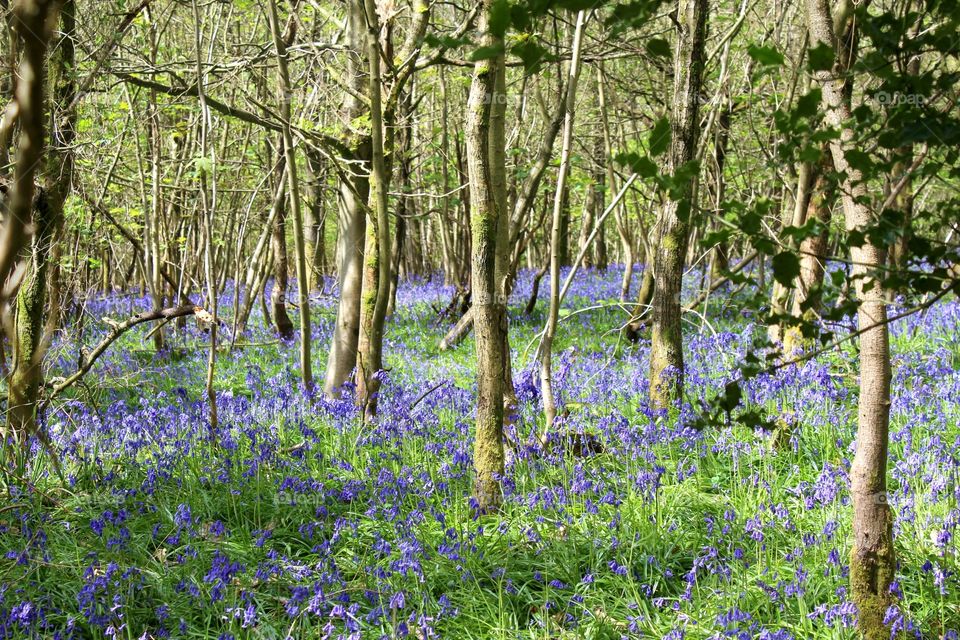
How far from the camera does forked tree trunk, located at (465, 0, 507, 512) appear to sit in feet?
12.6

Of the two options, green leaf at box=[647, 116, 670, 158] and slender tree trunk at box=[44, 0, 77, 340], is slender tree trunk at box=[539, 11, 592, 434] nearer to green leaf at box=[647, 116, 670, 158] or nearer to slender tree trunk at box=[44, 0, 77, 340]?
green leaf at box=[647, 116, 670, 158]

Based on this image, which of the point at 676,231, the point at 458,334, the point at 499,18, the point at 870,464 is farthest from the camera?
the point at 458,334

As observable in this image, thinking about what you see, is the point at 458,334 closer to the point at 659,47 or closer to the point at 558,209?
the point at 558,209

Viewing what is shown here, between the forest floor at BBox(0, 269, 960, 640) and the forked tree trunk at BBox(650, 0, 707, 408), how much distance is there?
341mm

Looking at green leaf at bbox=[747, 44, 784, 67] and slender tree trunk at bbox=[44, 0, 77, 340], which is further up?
slender tree trunk at bbox=[44, 0, 77, 340]

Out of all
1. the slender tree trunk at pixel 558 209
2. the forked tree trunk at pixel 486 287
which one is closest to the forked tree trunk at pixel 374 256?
the forked tree trunk at pixel 486 287

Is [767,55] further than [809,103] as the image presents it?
No

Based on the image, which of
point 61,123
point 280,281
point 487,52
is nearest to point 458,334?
point 280,281

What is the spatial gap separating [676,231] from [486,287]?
231cm

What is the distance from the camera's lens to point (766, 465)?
4.03 m

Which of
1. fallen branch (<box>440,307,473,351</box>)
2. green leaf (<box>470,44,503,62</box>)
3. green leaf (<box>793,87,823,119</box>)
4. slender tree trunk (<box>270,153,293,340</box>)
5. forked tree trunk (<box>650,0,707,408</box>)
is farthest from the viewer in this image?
slender tree trunk (<box>270,153,293,340</box>)

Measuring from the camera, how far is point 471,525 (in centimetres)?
386

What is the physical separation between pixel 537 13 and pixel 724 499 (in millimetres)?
3350

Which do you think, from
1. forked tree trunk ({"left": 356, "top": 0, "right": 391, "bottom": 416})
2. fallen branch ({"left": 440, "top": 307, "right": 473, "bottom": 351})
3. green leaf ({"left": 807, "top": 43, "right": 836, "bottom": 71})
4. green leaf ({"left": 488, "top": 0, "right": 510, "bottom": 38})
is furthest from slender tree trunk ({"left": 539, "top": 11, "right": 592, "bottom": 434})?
fallen branch ({"left": 440, "top": 307, "right": 473, "bottom": 351})
